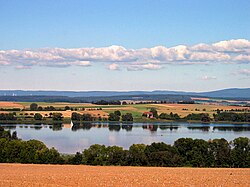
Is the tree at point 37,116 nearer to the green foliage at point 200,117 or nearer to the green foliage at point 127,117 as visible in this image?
the green foliage at point 127,117

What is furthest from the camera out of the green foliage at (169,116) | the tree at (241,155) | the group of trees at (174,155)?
the green foliage at (169,116)

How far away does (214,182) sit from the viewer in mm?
14711

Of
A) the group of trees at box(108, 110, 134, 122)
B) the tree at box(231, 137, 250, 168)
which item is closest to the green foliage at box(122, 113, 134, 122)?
the group of trees at box(108, 110, 134, 122)

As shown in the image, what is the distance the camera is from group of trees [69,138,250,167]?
1230 inches

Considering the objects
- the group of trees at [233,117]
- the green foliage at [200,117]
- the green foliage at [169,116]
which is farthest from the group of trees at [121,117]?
the group of trees at [233,117]

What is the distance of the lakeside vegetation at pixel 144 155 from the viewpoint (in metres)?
31.3

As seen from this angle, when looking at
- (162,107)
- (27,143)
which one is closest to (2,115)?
(162,107)

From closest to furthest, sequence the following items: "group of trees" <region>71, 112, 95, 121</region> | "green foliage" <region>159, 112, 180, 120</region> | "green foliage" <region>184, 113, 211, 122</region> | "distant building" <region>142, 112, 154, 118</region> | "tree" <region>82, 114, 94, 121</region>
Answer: "group of trees" <region>71, 112, 95, 121</region> → "tree" <region>82, 114, 94, 121</region> → "green foliage" <region>184, 113, 211, 122</region> → "green foliage" <region>159, 112, 180, 120</region> → "distant building" <region>142, 112, 154, 118</region>

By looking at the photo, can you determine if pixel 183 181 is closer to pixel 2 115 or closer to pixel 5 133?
pixel 5 133

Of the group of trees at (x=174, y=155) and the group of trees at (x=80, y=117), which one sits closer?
the group of trees at (x=174, y=155)

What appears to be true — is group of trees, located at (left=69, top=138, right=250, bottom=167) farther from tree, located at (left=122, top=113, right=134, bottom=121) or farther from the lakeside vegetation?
tree, located at (left=122, top=113, right=134, bottom=121)

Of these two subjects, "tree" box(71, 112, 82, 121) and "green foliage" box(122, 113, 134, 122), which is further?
"green foliage" box(122, 113, 134, 122)

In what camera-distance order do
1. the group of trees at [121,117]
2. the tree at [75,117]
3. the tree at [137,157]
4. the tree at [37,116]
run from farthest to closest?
the group of trees at [121,117]
the tree at [75,117]
the tree at [37,116]
the tree at [137,157]

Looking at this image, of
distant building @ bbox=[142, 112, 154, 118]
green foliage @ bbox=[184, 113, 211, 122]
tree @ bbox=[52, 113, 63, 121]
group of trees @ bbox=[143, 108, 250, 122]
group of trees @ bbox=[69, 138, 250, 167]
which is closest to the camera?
group of trees @ bbox=[69, 138, 250, 167]
